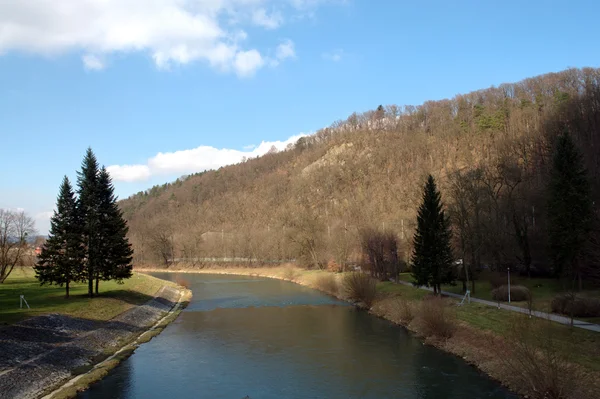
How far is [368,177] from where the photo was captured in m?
115

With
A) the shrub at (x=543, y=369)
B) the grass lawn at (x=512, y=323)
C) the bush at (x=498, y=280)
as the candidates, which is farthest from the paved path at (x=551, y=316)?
the shrub at (x=543, y=369)

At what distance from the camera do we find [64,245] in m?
37.0

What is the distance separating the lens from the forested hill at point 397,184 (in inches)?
1769

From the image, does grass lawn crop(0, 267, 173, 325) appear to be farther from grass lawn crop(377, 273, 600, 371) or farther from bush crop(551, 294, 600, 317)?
bush crop(551, 294, 600, 317)

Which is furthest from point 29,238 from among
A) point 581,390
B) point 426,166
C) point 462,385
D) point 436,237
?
point 426,166

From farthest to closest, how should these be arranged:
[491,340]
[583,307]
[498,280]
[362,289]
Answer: [362,289], [498,280], [583,307], [491,340]

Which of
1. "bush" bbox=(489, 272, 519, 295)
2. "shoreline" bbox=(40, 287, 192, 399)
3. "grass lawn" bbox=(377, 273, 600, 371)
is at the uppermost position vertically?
"bush" bbox=(489, 272, 519, 295)

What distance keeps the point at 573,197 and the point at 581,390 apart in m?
23.1

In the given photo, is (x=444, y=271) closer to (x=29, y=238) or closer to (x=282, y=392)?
(x=282, y=392)

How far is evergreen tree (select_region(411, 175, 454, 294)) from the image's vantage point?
36500mm

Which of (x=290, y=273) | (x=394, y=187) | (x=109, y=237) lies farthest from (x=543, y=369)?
(x=394, y=187)

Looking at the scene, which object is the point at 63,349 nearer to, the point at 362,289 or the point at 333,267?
the point at 362,289

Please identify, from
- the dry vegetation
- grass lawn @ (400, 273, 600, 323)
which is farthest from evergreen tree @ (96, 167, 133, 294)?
grass lawn @ (400, 273, 600, 323)

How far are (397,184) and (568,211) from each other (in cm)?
6835
